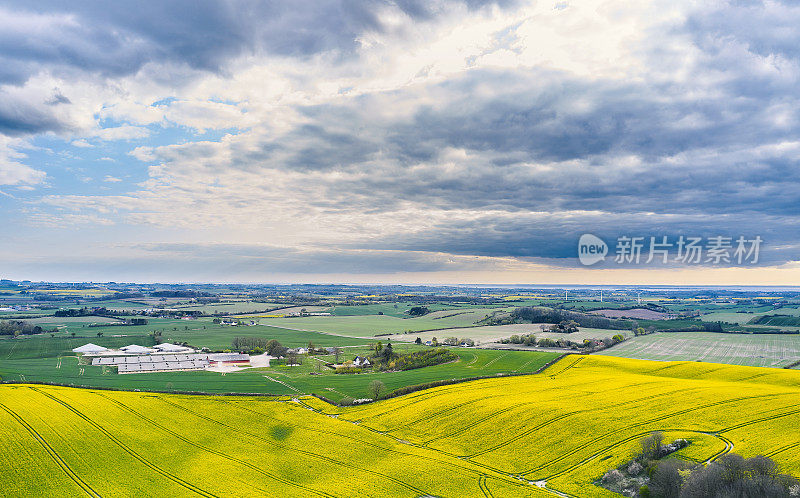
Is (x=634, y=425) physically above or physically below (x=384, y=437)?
above

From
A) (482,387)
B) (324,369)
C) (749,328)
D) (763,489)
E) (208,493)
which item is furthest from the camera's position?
(749,328)

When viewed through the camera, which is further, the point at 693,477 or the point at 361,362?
the point at 361,362

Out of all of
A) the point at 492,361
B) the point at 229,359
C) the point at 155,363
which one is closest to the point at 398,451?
the point at 492,361

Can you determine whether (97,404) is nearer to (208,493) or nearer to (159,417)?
(159,417)

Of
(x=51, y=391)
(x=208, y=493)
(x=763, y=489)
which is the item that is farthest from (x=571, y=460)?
(x=51, y=391)

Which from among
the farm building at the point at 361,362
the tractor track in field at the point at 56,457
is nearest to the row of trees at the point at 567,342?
the farm building at the point at 361,362

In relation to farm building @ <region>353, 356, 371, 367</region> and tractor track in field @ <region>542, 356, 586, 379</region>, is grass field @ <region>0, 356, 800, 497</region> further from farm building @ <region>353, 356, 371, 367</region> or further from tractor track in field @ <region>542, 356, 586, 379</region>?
farm building @ <region>353, 356, 371, 367</region>

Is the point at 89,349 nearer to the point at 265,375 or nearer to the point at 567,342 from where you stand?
the point at 265,375
